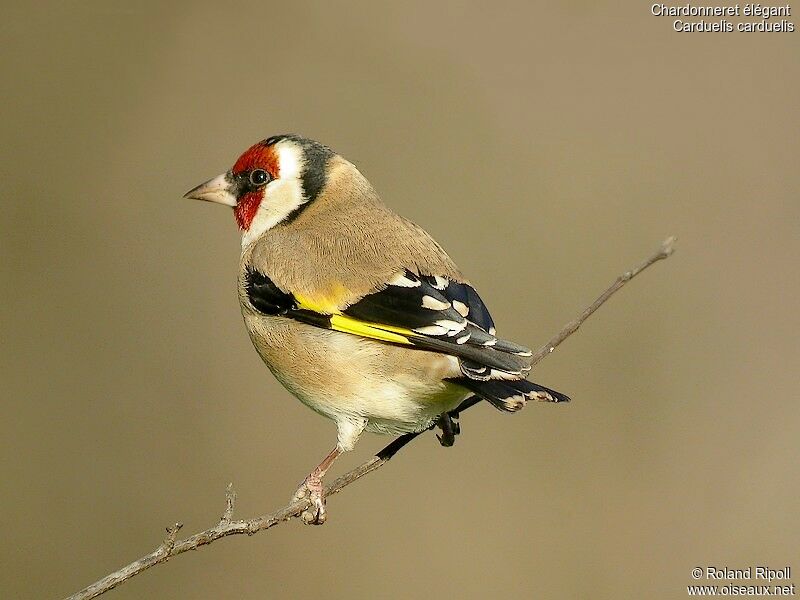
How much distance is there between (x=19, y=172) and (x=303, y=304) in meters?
4.43

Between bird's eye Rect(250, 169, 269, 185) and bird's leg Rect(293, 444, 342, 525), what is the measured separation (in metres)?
1.49

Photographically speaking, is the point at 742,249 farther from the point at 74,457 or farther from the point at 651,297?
the point at 74,457

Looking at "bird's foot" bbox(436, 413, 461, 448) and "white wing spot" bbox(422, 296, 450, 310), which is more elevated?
"white wing spot" bbox(422, 296, 450, 310)

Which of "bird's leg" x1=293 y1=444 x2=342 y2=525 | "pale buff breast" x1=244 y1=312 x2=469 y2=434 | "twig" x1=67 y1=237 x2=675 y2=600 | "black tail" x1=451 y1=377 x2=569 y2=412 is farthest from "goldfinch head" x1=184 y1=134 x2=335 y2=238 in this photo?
"black tail" x1=451 y1=377 x2=569 y2=412

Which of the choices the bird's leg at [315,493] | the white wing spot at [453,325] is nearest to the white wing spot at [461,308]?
the white wing spot at [453,325]

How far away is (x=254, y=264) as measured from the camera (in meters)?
4.75

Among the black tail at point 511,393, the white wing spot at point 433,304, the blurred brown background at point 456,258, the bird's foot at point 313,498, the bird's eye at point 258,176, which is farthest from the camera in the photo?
the blurred brown background at point 456,258

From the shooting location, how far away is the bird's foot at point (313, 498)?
4352 millimetres

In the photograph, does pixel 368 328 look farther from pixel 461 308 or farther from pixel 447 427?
pixel 447 427

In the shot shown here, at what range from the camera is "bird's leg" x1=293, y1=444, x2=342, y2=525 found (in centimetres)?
436

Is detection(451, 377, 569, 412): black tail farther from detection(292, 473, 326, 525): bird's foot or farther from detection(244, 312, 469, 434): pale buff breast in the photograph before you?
detection(292, 473, 326, 525): bird's foot

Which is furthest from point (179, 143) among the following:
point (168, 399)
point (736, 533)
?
point (736, 533)

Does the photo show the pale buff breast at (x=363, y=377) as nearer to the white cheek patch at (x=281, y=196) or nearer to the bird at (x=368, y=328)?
the bird at (x=368, y=328)

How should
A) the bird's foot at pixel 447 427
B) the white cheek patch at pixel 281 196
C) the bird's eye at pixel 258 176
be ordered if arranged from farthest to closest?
the bird's eye at pixel 258 176, the white cheek patch at pixel 281 196, the bird's foot at pixel 447 427
